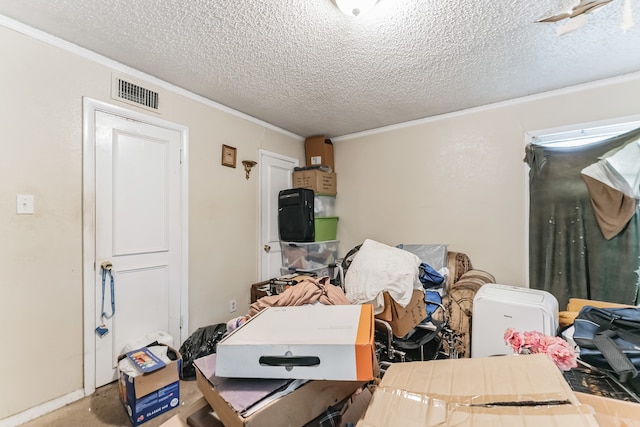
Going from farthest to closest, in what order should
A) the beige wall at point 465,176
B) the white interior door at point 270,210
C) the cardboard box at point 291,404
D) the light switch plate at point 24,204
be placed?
the white interior door at point 270,210 < the beige wall at point 465,176 < the light switch plate at point 24,204 < the cardboard box at point 291,404

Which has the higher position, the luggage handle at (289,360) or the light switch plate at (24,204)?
the light switch plate at (24,204)

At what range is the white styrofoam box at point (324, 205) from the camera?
352 centimetres

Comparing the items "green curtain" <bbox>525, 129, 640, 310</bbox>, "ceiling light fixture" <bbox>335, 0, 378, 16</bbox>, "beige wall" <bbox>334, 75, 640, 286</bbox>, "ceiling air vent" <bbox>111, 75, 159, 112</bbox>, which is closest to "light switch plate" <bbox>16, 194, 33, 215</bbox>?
"ceiling air vent" <bbox>111, 75, 159, 112</bbox>

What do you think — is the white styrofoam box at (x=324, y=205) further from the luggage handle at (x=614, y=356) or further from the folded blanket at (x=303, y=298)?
the luggage handle at (x=614, y=356)

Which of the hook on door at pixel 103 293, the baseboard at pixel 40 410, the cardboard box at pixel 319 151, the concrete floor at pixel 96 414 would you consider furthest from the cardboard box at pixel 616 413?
the cardboard box at pixel 319 151

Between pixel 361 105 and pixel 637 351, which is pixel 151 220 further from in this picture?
pixel 637 351

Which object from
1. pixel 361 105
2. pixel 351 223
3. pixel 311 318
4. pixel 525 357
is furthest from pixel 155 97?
pixel 525 357

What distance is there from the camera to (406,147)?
11.0 feet

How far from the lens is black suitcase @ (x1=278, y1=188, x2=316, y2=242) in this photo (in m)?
3.19

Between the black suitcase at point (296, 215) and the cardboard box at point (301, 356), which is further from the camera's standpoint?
the black suitcase at point (296, 215)

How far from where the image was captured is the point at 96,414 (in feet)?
5.89

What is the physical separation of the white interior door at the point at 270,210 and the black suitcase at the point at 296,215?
118 millimetres

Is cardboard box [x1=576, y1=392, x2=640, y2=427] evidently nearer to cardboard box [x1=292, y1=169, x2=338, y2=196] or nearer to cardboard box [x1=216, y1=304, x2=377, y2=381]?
cardboard box [x1=216, y1=304, x2=377, y2=381]

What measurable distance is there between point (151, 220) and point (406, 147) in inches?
108
